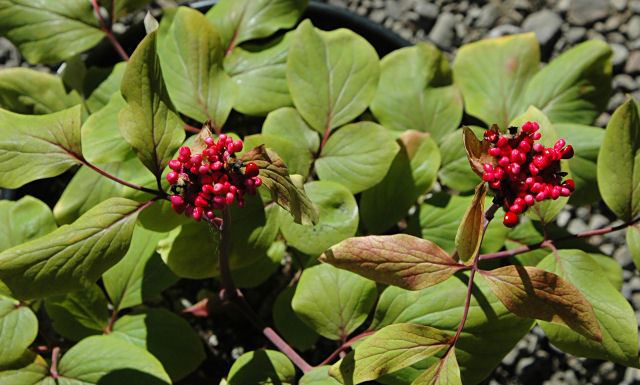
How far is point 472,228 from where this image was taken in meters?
0.71

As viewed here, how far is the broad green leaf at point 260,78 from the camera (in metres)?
1.08

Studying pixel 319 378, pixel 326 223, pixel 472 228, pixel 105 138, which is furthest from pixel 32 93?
pixel 472 228

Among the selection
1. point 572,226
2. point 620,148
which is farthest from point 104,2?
point 572,226

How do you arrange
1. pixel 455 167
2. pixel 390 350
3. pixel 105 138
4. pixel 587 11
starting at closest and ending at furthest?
pixel 390 350, pixel 105 138, pixel 455 167, pixel 587 11

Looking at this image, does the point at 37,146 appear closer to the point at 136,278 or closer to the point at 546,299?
the point at 136,278

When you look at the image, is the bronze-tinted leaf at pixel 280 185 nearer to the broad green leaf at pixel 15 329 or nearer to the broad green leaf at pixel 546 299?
the broad green leaf at pixel 546 299

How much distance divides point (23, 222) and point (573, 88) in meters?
0.86

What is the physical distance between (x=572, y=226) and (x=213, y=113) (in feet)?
2.69

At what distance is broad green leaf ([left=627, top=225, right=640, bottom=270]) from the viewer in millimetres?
900

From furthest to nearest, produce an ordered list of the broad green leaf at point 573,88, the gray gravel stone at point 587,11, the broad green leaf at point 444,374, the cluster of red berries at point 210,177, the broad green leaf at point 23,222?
the gray gravel stone at point 587,11
the broad green leaf at point 573,88
the broad green leaf at point 23,222
the broad green leaf at point 444,374
the cluster of red berries at point 210,177

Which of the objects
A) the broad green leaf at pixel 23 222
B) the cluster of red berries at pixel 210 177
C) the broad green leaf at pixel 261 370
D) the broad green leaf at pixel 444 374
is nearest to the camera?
the cluster of red berries at pixel 210 177

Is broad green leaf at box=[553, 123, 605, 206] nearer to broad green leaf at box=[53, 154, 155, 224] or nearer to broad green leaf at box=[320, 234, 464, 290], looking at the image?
broad green leaf at box=[320, 234, 464, 290]

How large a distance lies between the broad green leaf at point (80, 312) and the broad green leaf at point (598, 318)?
23.7 inches

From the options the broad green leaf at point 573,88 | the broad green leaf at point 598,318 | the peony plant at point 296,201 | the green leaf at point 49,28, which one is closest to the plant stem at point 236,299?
the peony plant at point 296,201
